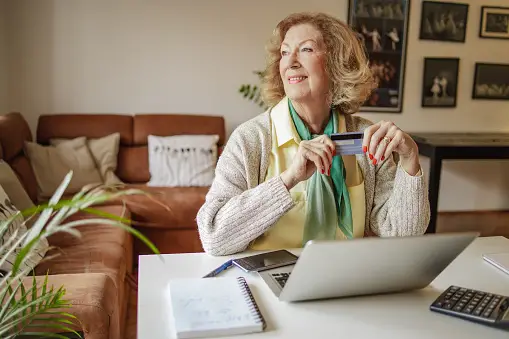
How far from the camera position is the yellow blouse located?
135 cm

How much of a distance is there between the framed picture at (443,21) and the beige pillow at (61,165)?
2674 millimetres

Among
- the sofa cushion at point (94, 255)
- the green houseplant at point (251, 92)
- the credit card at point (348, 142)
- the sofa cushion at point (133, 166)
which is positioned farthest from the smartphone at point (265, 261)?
the green houseplant at point (251, 92)

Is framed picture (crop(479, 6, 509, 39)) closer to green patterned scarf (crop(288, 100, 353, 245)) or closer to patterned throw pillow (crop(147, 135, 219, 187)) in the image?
patterned throw pillow (crop(147, 135, 219, 187))

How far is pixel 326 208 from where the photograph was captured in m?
1.37

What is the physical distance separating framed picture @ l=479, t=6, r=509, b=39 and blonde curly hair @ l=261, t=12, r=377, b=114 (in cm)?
313

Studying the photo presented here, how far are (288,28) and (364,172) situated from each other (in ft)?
1.54

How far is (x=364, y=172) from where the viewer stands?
1.46 metres

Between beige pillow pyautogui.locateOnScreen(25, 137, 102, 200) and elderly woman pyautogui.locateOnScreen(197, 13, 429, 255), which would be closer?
elderly woman pyautogui.locateOnScreen(197, 13, 429, 255)

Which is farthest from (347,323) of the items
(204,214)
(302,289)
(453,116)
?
(453,116)

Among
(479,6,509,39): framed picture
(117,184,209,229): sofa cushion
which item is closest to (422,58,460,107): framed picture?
(479,6,509,39): framed picture

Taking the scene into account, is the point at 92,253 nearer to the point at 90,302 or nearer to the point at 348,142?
the point at 90,302

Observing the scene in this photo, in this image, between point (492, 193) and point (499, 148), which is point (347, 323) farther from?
point (492, 193)

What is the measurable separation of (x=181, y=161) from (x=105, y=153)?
489mm

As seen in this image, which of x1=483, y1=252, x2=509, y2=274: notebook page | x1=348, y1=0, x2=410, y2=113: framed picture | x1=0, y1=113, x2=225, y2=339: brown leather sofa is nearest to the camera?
x1=483, y1=252, x2=509, y2=274: notebook page
